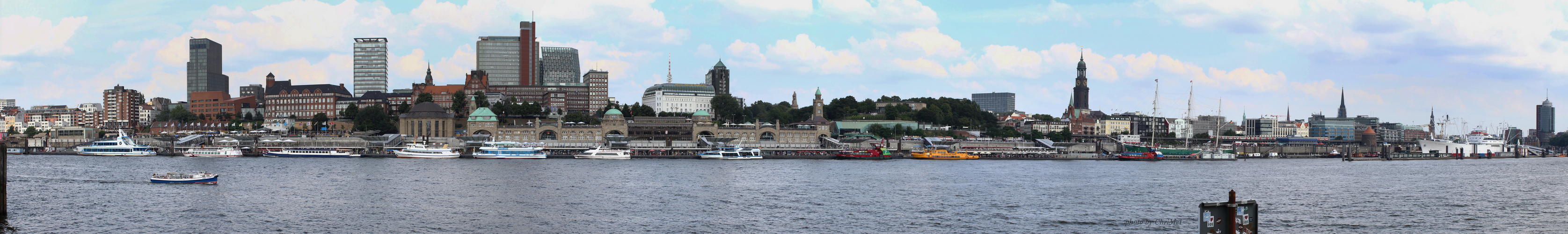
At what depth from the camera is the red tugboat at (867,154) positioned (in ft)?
321

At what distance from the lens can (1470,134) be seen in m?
146

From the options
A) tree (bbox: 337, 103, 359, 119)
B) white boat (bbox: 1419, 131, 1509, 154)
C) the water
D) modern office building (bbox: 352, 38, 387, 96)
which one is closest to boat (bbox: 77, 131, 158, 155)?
the water

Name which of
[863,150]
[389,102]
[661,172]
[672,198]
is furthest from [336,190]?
[389,102]

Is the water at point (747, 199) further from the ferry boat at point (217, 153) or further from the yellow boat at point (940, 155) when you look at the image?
the yellow boat at point (940, 155)

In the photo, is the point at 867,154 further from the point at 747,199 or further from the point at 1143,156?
the point at 747,199

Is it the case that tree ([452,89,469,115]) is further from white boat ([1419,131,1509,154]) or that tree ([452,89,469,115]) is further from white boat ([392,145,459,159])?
white boat ([1419,131,1509,154])

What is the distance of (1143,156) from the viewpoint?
104562 millimetres

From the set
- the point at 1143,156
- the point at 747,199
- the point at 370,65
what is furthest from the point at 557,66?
the point at 747,199

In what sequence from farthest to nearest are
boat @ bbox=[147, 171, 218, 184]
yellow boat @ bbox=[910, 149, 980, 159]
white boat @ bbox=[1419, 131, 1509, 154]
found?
white boat @ bbox=[1419, 131, 1509, 154] → yellow boat @ bbox=[910, 149, 980, 159] → boat @ bbox=[147, 171, 218, 184]

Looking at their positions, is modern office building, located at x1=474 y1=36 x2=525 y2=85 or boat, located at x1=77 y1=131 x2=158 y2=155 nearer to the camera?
boat, located at x1=77 y1=131 x2=158 y2=155

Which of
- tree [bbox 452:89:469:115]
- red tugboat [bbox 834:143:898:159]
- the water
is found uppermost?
tree [bbox 452:89:469:115]

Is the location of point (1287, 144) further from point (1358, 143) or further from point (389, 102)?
point (389, 102)

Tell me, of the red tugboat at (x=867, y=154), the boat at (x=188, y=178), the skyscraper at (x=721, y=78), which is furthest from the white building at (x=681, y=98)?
the boat at (x=188, y=178)

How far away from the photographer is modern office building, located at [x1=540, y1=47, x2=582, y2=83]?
19388 cm
